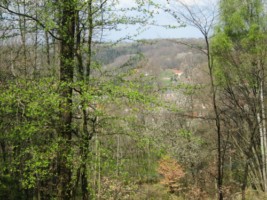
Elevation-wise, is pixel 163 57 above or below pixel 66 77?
above

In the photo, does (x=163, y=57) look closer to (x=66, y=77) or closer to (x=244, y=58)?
(x=244, y=58)

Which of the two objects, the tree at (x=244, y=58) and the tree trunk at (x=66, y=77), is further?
the tree at (x=244, y=58)

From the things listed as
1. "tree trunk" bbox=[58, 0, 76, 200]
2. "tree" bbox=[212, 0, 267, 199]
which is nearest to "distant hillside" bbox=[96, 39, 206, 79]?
"tree trunk" bbox=[58, 0, 76, 200]

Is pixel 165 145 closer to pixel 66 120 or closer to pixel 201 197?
pixel 66 120

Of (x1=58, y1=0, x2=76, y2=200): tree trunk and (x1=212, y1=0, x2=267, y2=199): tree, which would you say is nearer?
(x1=58, y1=0, x2=76, y2=200): tree trunk

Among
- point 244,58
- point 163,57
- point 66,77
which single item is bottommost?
point 66,77

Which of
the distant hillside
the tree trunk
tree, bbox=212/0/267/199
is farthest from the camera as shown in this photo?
tree, bbox=212/0/267/199

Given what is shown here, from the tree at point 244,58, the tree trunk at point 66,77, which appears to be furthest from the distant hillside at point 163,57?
the tree at point 244,58

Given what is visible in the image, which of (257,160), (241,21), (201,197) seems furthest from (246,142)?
(241,21)

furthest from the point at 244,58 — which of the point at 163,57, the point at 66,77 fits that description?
the point at 163,57

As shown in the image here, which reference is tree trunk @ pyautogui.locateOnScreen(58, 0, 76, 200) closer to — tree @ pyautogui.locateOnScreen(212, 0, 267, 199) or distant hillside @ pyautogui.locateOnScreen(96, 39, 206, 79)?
distant hillside @ pyautogui.locateOnScreen(96, 39, 206, 79)

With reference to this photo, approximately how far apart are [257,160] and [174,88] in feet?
31.9

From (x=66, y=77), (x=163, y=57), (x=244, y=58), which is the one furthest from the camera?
Result: (x=163, y=57)

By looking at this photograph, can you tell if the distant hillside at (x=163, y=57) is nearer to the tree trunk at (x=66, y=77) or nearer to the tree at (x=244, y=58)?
the tree trunk at (x=66, y=77)
